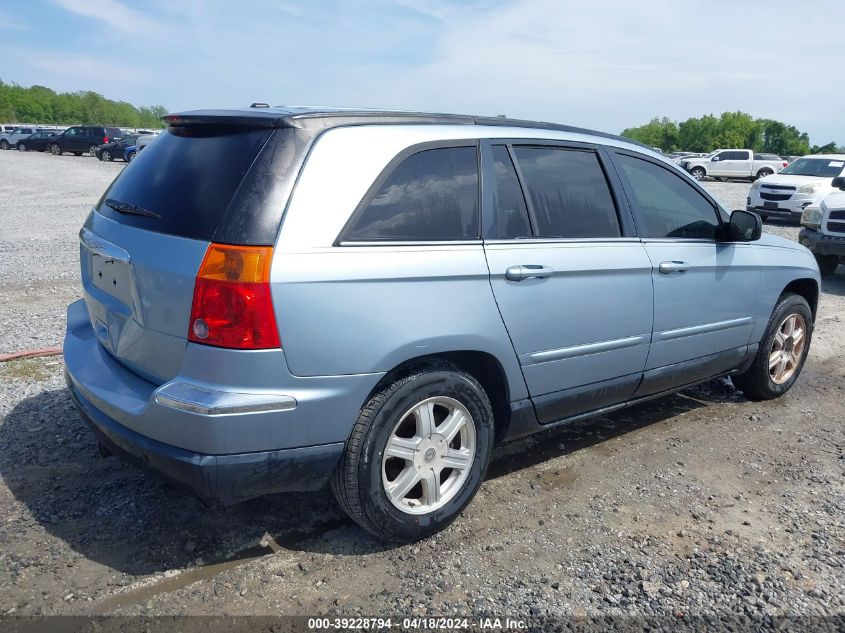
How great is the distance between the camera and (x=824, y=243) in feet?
31.1

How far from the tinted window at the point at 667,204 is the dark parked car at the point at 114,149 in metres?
37.0

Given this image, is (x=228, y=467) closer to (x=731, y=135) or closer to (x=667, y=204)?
(x=667, y=204)

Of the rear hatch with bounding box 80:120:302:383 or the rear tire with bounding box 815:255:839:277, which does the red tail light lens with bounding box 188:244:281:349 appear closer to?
the rear hatch with bounding box 80:120:302:383

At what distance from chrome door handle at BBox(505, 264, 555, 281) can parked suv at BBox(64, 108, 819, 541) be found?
0.4 inches

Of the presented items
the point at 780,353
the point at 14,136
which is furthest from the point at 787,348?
the point at 14,136

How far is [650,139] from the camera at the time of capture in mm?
88125

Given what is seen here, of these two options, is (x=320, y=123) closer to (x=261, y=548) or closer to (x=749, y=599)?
(x=261, y=548)

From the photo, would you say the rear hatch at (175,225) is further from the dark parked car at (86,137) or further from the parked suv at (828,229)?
the dark parked car at (86,137)

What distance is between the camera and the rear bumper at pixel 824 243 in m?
9.31

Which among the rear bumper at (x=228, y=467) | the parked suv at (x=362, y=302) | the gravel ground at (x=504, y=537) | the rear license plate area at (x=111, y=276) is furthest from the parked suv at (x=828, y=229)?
the rear license plate area at (x=111, y=276)

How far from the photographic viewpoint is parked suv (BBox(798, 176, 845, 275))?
30.9 ft

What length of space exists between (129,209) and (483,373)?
67.8 inches

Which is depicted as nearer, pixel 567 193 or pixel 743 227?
pixel 567 193

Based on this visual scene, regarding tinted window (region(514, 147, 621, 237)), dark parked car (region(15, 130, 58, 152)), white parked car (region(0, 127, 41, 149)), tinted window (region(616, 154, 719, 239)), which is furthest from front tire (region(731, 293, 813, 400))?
white parked car (region(0, 127, 41, 149))
